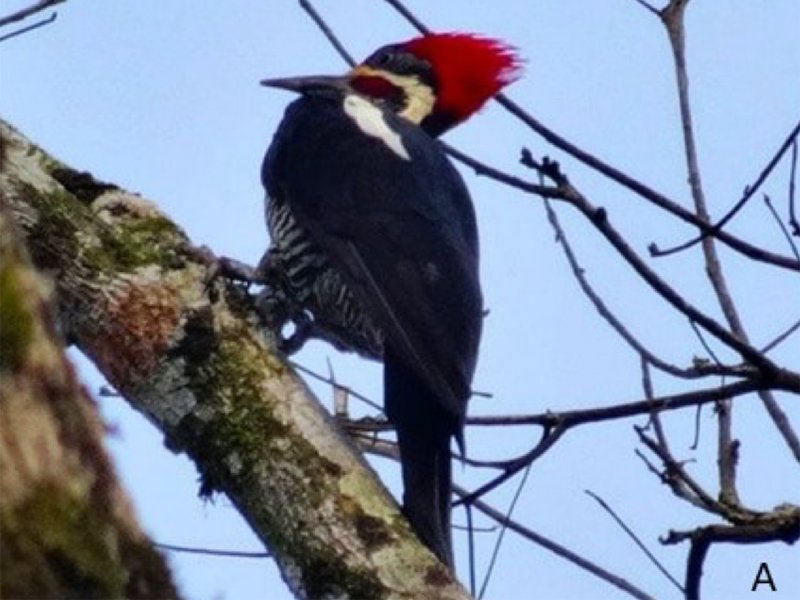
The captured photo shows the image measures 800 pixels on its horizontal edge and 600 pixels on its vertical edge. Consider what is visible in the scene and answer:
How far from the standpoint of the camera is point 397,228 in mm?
4219

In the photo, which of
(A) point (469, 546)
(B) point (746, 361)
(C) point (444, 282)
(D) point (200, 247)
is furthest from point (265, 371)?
(C) point (444, 282)

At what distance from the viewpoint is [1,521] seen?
Answer: 116 centimetres

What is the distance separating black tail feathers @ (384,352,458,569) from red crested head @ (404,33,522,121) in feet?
6.60

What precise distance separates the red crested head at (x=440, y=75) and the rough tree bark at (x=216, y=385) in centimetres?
243

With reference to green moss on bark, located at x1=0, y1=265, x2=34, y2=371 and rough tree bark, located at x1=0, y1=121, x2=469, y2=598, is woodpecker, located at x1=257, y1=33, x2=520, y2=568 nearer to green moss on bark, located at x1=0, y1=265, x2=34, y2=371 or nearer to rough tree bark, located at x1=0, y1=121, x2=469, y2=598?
rough tree bark, located at x1=0, y1=121, x2=469, y2=598

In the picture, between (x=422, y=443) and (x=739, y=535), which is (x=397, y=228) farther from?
(x=739, y=535)

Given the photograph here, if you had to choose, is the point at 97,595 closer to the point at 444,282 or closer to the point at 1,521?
the point at 1,521

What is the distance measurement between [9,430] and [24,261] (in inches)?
5.4

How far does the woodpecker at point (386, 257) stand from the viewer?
3467 millimetres

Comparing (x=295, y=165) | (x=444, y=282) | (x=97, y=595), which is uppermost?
(x=295, y=165)

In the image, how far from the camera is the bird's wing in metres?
3.72

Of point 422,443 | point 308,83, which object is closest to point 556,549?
point 422,443

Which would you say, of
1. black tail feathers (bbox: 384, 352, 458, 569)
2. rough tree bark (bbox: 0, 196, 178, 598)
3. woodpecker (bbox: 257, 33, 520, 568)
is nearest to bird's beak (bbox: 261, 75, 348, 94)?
woodpecker (bbox: 257, 33, 520, 568)

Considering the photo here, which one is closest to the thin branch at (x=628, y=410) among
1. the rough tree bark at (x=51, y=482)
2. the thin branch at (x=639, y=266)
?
the thin branch at (x=639, y=266)
